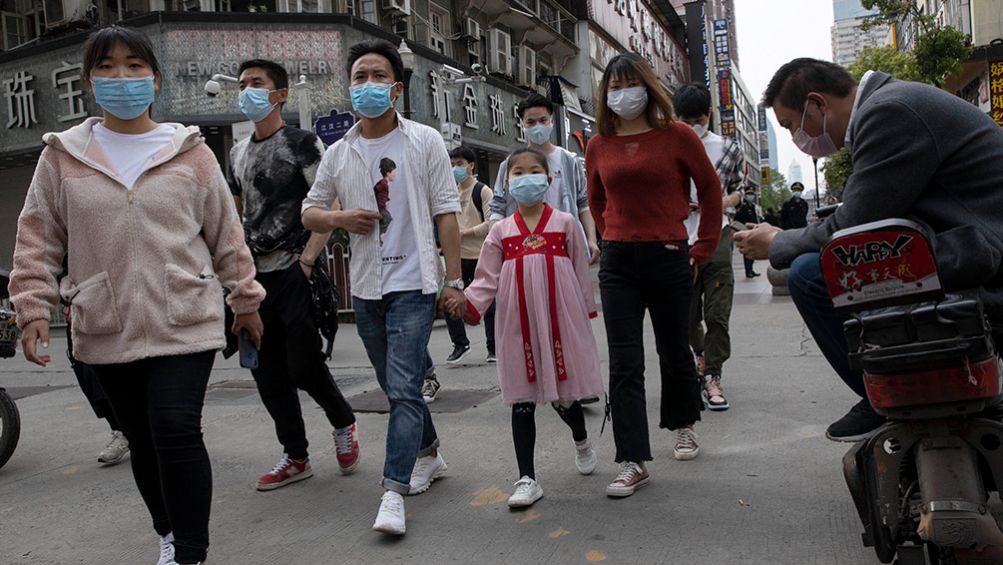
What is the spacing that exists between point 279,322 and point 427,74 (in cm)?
1742

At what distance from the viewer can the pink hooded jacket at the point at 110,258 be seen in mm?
2916

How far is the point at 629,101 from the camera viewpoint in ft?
13.3

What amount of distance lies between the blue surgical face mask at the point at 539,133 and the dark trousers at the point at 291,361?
181cm

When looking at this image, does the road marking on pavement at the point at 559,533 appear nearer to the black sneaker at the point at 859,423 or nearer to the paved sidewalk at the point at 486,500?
the paved sidewalk at the point at 486,500

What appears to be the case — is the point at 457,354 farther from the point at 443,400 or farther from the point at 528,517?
the point at 528,517

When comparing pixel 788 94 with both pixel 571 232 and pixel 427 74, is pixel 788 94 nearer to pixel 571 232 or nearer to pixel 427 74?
pixel 571 232

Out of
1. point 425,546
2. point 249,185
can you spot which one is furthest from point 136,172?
point 425,546

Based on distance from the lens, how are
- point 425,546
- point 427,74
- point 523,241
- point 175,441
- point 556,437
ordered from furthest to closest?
point 427,74 → point 556,437 → point 523,241 → point 425,546 → point 175,441

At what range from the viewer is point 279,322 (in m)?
4.32

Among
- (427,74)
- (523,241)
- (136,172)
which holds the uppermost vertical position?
(427,74)

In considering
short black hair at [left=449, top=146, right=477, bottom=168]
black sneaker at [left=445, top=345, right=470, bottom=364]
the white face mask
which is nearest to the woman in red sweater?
the white face mask

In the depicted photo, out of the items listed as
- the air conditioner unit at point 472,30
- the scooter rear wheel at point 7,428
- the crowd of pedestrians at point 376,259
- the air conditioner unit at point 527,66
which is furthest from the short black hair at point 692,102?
the air conditioner unit at point 527,66

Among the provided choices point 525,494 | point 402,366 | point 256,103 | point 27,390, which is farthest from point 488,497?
point 27,390

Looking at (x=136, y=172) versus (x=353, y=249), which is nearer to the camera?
(x=136, y=172)
